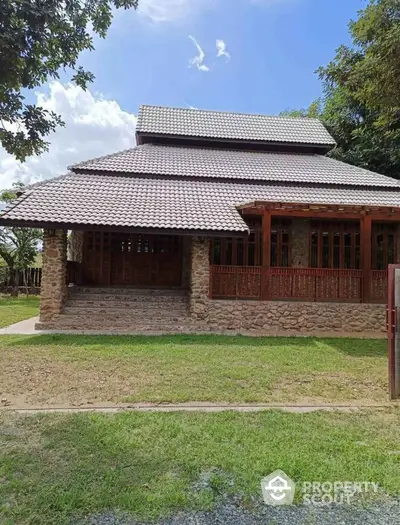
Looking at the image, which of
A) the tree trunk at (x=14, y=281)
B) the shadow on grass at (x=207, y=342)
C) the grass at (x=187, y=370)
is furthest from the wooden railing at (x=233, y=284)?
the tree trunk at (x=14, y=281)

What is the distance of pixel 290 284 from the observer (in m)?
11.6

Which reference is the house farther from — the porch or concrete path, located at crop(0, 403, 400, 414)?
concrete path, located at crop(0, 403, 400, 414)

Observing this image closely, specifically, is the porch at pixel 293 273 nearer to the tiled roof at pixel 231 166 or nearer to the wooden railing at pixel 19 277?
the tiled roof at pixel 231 166

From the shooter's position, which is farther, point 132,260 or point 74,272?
point 132,260

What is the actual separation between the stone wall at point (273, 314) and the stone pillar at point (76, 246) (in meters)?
5.20

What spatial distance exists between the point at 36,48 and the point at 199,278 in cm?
794

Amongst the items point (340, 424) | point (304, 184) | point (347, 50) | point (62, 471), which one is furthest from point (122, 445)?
point (347, 50)

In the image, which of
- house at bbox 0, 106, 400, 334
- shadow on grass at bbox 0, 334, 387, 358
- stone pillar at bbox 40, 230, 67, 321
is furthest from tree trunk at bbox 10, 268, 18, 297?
shadow on grass at bbox 0, 334, 387, 358

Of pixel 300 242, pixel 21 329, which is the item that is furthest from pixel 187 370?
pixel 300 242

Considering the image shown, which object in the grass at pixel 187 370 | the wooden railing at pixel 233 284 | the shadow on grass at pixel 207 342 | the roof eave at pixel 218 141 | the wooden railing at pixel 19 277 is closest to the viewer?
the grass at pixel 187 370

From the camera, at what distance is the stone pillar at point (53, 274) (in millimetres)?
10766

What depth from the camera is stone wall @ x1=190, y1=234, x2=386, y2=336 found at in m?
11.2

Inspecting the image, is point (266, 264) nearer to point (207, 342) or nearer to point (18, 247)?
point (207, 342)

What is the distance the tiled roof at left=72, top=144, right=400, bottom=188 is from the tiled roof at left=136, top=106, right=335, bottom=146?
0.76 meters
